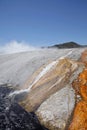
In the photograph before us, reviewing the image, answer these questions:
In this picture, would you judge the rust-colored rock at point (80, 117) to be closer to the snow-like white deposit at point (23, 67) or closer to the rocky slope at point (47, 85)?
the rocky slope at point (47, 85)

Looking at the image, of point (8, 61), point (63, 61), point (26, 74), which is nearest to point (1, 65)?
point (8, 61)

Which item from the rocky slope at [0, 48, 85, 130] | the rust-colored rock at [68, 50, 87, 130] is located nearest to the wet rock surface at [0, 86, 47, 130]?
the rocky slope at [0, 48, 85, 130]

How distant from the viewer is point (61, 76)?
22672mm

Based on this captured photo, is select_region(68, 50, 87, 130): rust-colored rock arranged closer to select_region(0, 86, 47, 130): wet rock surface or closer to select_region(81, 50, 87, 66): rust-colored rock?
select_region(0, 86, 47, 130): wet rock surface

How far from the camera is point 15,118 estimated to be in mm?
19453

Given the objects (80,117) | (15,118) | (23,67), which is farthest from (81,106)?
(23,67)

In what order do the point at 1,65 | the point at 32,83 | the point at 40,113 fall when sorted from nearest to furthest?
the point at 40,113 < the point at 32,83 < the point at 1,65

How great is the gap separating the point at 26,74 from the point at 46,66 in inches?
A: 120

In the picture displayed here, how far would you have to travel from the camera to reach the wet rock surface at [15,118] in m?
17.9

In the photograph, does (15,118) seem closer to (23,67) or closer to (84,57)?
(84,57)

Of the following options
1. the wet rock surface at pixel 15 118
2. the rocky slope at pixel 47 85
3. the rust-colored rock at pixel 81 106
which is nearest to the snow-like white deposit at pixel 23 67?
the rocky slope at pixel 47 85

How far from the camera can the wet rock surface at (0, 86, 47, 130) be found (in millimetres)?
17906

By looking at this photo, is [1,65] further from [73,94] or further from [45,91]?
[73,94]

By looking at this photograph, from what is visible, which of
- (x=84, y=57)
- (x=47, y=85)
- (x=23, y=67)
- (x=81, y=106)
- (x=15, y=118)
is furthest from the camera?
(x=23, y=67)
